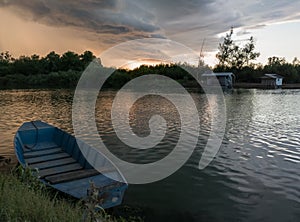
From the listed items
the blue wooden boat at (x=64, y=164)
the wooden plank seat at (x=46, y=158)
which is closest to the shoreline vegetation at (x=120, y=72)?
the blue wooden boat at (x=64, y=164)

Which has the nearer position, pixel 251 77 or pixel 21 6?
pixel 21 6

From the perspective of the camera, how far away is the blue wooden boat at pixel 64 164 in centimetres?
498

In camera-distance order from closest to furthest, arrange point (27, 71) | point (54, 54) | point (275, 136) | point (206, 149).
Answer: point (206, 149)
point (275, 136)
point (27, 71)
point (54, 54)

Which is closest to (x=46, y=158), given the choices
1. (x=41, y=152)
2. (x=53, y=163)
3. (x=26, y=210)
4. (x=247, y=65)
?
(x=53, y=163)

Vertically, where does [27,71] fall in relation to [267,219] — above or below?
above

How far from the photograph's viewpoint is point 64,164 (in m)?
7.23

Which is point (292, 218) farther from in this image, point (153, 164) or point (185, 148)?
point (185, 148)

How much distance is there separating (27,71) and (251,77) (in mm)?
62942

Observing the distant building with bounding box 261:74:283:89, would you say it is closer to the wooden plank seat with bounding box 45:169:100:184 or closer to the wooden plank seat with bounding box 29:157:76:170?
the wooden plank seat with bounding box 29:157:76:170

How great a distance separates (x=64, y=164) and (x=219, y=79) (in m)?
52.2

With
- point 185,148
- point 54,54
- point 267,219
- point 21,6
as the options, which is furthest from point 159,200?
point 54,54

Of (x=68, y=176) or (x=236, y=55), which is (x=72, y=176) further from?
(x=236, y=55)

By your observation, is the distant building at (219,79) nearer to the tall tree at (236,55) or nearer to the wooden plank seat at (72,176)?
the tall tree at (236,55)

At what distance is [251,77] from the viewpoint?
61438 mm
